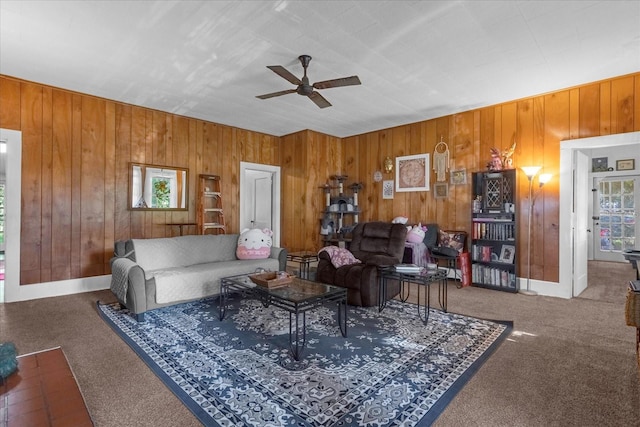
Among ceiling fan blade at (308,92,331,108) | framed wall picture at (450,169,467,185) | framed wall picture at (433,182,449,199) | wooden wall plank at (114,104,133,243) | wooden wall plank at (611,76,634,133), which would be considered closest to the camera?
ceiling fan blade at (308,92,331,108)

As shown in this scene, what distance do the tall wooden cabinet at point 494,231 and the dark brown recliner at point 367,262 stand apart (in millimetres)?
1445

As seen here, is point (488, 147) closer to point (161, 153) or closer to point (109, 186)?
point (161, 153)

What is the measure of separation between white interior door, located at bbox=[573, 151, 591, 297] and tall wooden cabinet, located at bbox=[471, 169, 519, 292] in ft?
2.28

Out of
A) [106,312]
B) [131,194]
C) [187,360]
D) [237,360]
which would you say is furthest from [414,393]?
[131,194]

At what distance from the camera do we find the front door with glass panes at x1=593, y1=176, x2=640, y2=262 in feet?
23.4

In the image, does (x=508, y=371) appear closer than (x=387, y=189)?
Yes

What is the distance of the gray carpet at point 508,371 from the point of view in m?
1.75

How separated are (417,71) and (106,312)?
432 cm

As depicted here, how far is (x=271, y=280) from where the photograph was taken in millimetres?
2855

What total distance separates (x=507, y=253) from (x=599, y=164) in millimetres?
5042

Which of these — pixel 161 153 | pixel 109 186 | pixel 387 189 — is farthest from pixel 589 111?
pixel 109 186

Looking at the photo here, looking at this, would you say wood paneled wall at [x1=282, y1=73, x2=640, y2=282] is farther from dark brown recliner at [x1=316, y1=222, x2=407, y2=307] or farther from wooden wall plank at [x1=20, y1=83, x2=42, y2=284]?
wooden wall plank at [x1=20, y1=83, x2=42, y2=284]

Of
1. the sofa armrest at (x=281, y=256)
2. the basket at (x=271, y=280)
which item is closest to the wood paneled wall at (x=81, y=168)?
the sofa armrest at (x=281, y=256)

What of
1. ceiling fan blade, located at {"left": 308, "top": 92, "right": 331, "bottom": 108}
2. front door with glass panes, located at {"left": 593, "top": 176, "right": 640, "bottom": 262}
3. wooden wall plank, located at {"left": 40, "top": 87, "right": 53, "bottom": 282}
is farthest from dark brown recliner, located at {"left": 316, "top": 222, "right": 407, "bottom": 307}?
front door with glass panes, located at {"left": 593, "top": 176, "right": 640, "bottom": 262}
